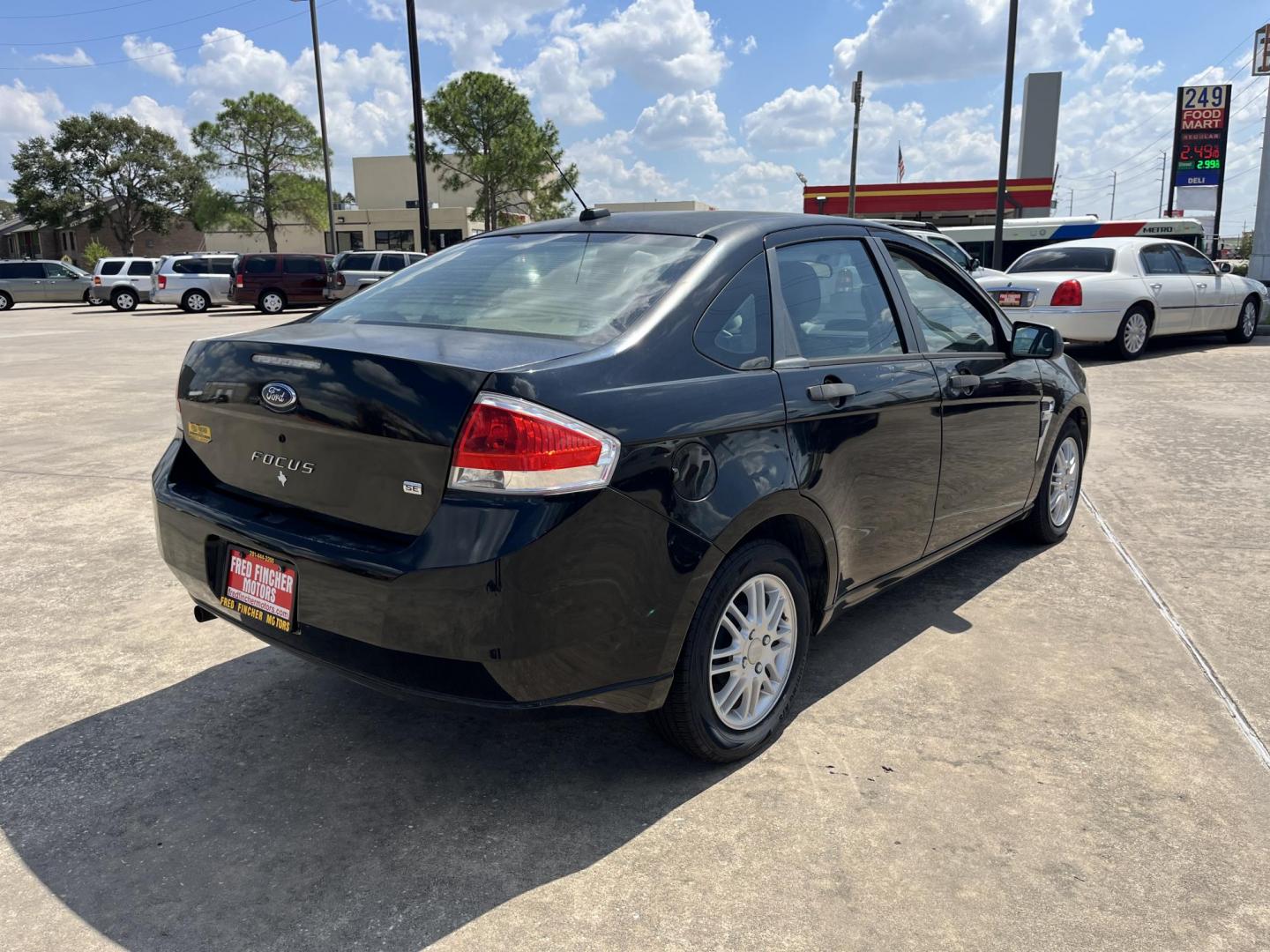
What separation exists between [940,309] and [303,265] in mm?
26299

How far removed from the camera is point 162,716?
3322 millimetres

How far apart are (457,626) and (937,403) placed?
7.27ft

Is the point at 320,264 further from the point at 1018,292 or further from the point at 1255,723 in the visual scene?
the point at 1255,723

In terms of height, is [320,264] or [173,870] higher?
[320,264]

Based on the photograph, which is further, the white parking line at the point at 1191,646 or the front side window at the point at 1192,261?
the front side window at the point at 1192,261

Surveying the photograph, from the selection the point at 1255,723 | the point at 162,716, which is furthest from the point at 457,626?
the point at 1255,723

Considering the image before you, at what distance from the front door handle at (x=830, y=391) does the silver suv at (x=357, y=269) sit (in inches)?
1013

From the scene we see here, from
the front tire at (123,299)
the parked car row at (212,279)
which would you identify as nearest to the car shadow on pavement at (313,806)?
the parked car row at (212,279)

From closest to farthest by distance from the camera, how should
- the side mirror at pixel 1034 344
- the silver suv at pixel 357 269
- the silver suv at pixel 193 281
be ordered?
the side mirror at pixel 1034 344, the silver suv at pixel 357 269, the silver suv at pixel 193 281

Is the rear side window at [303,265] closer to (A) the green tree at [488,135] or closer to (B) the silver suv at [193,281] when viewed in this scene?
(B) the silver suv at [193,281]

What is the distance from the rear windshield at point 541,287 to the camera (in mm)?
2881

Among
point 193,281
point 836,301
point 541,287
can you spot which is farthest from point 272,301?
point 836,301

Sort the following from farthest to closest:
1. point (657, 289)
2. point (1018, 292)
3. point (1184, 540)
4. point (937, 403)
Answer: point (1018, 292) → point (1184, 540) → point (937, 403) → point (657, 289)

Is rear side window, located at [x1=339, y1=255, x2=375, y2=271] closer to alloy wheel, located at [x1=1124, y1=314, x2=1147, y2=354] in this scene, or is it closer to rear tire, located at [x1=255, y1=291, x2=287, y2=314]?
rear tire, located at [x1=255, y1=291, x2=287, y2=314]
